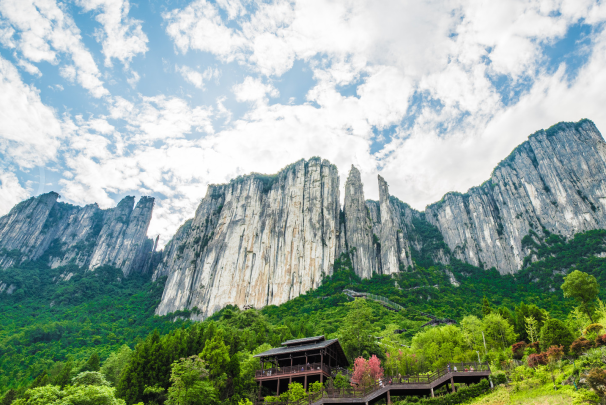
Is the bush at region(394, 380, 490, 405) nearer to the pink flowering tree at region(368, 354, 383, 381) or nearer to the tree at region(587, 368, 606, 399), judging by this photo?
the pink flowering tree at region(368, 354, 383, 381)

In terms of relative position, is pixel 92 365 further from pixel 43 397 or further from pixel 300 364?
pixel 300 364

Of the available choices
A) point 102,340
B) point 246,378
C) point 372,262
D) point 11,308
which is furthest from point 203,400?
point 11,308

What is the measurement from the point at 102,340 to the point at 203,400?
57764mm

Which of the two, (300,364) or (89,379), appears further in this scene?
(300,364)

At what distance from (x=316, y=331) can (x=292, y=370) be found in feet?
77.7

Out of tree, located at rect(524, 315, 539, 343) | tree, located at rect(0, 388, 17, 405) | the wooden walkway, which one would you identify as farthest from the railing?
tree, located at rect(0, 388, 17, 405)

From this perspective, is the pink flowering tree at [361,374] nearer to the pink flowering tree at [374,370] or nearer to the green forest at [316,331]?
the pink flowering tree at [374,370]

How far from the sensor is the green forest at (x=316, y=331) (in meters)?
25.0

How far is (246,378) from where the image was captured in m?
30.0

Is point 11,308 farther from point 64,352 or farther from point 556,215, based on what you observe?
point 556,215

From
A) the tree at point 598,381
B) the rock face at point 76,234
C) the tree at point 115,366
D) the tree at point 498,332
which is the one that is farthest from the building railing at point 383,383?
the rock face at point 76,234

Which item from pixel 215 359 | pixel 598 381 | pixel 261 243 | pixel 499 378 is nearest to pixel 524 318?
pixel 499 378

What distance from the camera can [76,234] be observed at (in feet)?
442

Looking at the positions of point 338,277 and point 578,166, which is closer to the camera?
point 338,277
